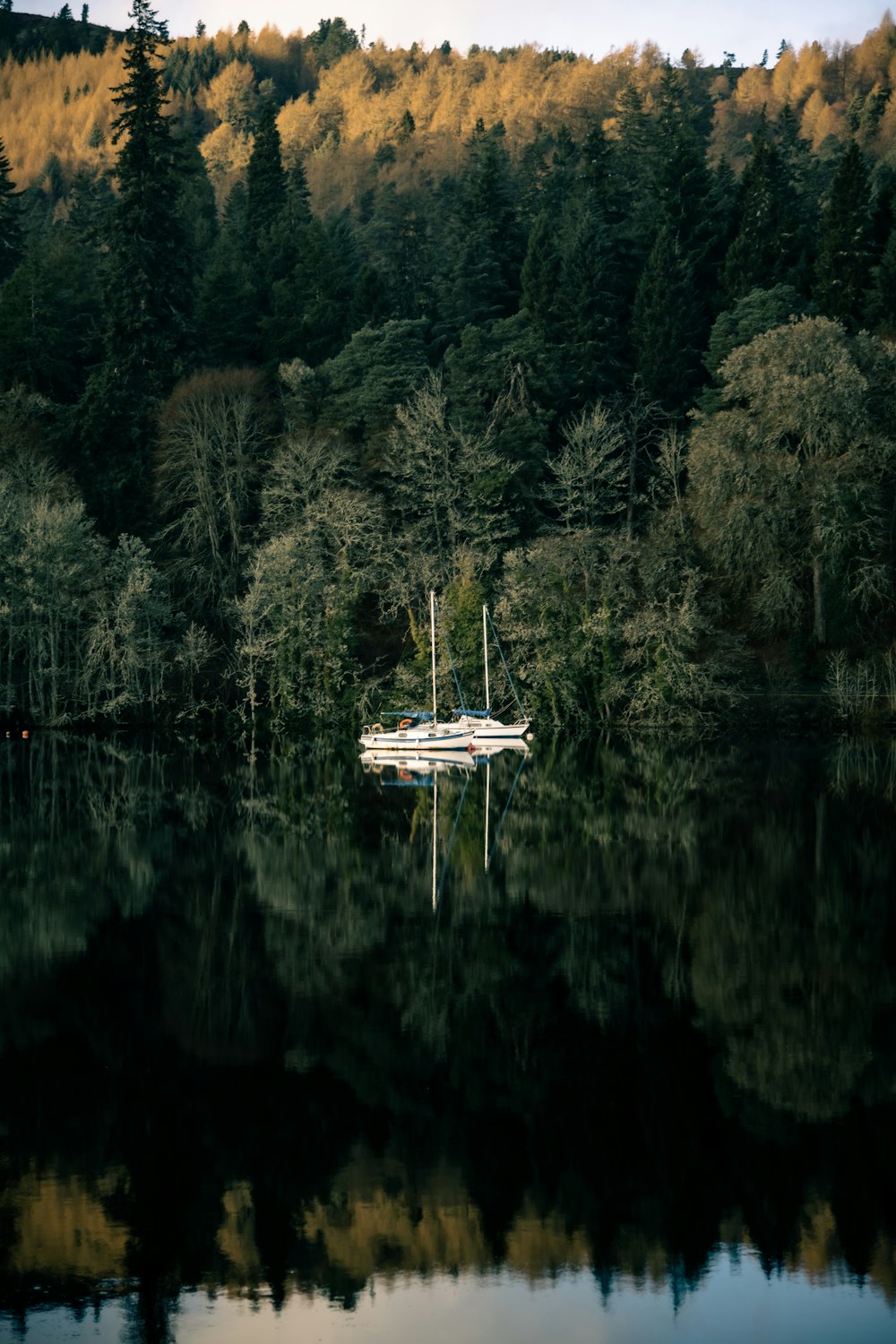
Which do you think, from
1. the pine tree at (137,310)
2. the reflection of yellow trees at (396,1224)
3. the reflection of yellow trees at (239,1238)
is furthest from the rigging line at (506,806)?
the pine tree at (137,310)

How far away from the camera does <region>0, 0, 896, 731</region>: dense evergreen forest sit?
6266 centimetres

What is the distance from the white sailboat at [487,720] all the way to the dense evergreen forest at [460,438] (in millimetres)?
1190

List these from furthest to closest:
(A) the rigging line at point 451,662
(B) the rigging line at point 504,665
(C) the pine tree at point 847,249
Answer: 1. (C) the pine tree at point 847,249
2. (A) the rigging line at point 451,662
3. (B) the rigging line at point 504,665

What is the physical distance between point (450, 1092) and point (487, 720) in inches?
1692

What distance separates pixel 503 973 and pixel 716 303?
6819 cm

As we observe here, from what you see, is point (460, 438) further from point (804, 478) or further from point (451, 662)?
point (804, 478)

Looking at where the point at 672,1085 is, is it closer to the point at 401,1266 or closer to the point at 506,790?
the point at 401,1266

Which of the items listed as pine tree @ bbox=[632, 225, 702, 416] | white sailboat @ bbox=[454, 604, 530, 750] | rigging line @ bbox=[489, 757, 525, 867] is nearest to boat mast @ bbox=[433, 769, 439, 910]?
rigging line @ bbox=[489, 757, 525, 867]

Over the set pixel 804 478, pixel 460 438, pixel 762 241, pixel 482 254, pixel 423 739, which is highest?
pixel 482 254

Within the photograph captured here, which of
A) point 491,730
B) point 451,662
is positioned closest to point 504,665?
point 451,662

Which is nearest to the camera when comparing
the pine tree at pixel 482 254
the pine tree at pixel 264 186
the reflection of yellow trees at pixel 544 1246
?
the reflection of yellow trees at pixel 544 1246

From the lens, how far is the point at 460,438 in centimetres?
7131

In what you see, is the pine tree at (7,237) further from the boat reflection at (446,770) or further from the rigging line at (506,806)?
the rigging line at (506,806)

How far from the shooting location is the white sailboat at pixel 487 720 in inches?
2235
